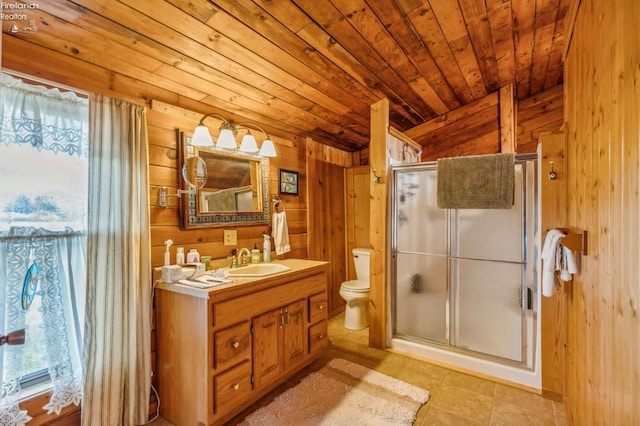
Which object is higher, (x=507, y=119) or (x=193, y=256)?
(x=507, y=119)

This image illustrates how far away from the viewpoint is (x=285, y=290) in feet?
7.02

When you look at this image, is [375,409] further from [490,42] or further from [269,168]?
[490,42]

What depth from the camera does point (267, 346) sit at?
6.59ft

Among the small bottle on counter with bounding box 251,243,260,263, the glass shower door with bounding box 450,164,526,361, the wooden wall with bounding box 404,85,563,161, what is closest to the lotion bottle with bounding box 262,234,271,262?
the small bottle on counter with bounding box 251,243,260,263

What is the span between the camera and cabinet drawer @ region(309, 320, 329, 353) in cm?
237

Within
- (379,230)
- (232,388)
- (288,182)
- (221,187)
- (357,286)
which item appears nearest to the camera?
(232,388)

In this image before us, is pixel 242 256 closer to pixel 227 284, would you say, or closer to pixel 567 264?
pixel 227 284

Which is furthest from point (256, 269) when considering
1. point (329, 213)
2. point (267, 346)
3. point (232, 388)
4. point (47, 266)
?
point (329, 213)

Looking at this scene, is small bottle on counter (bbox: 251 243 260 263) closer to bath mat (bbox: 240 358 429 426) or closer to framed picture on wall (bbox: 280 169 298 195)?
framed picture on wall (bbox: 280 169 298 195)

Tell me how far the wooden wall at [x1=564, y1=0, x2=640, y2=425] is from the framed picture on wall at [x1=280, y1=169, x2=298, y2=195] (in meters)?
2.12

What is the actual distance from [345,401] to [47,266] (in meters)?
1.86

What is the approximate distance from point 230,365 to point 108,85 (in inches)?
68.2

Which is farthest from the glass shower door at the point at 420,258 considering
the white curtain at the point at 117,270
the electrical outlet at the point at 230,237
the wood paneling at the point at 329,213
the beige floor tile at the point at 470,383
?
the white curtain at the point at 117,270

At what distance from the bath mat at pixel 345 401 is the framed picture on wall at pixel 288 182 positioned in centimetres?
158
